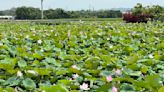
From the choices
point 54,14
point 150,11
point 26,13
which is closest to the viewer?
point 150,11

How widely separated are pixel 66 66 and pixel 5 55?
530mm

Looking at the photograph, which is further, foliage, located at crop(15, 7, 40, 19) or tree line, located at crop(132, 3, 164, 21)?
foliage, located at crop(15, 7, 40, 19)

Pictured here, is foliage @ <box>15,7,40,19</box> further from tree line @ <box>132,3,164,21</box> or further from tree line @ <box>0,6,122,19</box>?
tree line @ <box>132,3,164,21</box>

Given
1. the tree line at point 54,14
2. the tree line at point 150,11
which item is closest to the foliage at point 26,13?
the tree line at point 54,14

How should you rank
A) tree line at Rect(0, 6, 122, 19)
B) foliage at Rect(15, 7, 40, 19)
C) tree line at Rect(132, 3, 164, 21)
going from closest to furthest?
tree line at Rect(132, 3, 164, 21), tree line at Rect(0, 6, 122, 19), foliage at Rect(15, 7, 40, 19)

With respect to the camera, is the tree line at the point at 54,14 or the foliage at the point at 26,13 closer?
the tree line at the point at 54,14

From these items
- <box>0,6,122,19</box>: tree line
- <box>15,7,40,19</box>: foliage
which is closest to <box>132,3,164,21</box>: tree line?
<box>0,6,122,19</box>: tree line

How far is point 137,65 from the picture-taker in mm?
2094

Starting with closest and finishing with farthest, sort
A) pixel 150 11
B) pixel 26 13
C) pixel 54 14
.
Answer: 1. pixel 150 11
2. pixel 54 14
3. pixel 26 13

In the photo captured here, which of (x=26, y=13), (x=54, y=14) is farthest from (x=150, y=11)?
(x=26, y=13)

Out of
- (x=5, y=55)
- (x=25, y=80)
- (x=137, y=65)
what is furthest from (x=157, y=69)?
(x=5, y=55)

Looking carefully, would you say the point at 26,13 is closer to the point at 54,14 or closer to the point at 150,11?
the point at 54,14

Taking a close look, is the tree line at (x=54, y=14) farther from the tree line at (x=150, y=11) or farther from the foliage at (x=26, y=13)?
the tree line at (x=150, y=11)

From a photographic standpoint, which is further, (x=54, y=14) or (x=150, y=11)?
(x=54, y=14)
